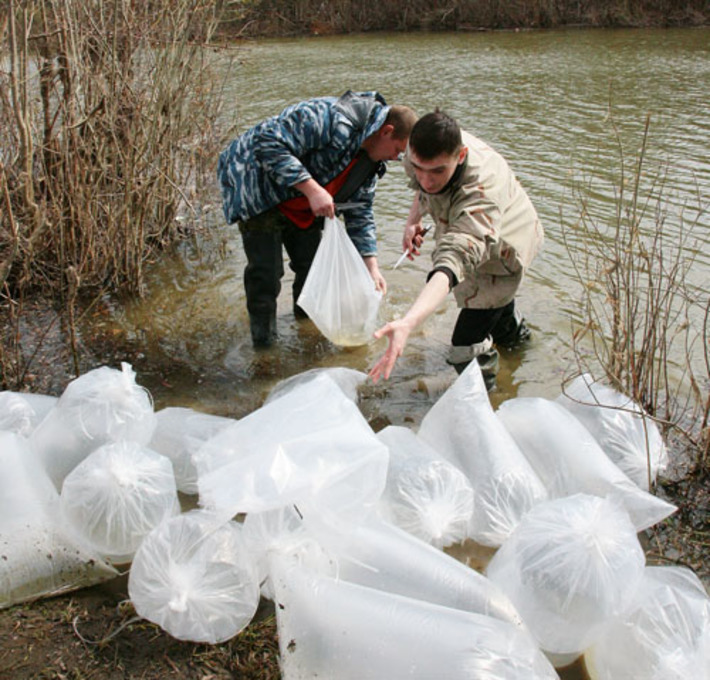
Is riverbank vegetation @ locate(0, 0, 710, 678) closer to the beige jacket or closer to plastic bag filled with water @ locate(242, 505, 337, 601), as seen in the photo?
the beige jacket

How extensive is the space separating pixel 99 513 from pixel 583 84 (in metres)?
10.4

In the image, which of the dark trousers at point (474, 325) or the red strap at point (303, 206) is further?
the red strap at point (303, 206)

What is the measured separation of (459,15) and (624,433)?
19551 mm

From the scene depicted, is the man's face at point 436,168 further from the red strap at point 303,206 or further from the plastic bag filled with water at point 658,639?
the plastic bag filled with water at point 658,639

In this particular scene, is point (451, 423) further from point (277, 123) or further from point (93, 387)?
point (277, 123)

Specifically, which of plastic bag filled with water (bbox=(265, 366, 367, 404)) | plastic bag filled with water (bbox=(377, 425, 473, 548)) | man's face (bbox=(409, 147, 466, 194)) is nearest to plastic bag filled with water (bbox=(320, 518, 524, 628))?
plastic bag filled with water (bbox=(377, 425, 473, 548))

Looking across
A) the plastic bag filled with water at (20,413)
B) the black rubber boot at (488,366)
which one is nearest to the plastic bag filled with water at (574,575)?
the black rubber boot at (488,366)

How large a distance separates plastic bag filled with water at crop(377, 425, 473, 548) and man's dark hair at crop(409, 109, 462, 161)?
107 cm

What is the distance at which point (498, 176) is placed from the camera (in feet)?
9.22

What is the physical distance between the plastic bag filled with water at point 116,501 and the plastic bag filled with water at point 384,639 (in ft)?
1.72

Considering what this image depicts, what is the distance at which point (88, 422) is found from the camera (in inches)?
98.8

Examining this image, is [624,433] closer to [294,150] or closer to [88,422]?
[294,150]

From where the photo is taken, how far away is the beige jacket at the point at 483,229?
2.55 metres

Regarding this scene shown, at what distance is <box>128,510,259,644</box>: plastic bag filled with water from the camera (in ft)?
6.18
